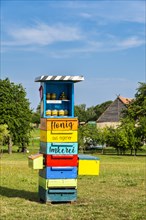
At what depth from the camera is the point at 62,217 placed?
9.37 m

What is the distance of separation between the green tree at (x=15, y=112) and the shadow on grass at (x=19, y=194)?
3626 cm

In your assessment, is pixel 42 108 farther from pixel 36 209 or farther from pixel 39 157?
pixel 36 209

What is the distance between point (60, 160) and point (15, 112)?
4021cm

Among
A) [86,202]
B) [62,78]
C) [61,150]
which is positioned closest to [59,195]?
[86,202]

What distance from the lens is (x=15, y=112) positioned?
168 feet

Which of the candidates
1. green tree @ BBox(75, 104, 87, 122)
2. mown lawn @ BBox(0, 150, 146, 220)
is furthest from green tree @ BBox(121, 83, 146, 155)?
green tree @ BBox(75, 104, 87, 122)

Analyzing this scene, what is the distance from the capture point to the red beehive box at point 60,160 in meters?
11.3

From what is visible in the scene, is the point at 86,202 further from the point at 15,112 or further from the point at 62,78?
the point at 15,112

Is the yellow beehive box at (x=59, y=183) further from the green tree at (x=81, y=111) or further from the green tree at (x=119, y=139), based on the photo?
the green tree at (x=81, y=111)

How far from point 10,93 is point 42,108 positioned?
3955cm

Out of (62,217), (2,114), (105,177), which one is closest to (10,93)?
(2,114)

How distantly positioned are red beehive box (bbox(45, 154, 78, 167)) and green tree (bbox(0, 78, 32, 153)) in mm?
39000

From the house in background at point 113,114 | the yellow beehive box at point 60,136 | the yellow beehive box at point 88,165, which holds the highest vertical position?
the house in background at point 113,114

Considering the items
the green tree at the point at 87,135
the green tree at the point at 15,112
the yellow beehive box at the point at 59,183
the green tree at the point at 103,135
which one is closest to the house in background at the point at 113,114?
the green tree at the point at 87,135
